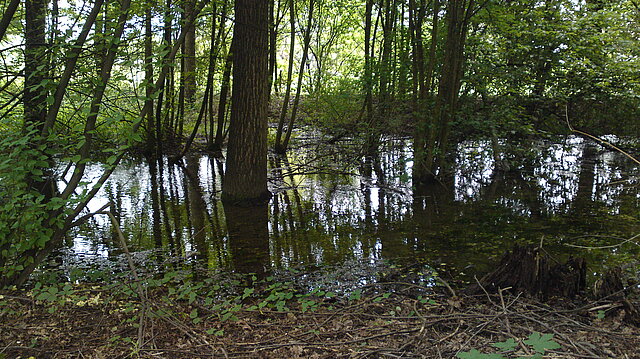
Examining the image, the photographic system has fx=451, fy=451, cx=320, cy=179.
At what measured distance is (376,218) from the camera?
796 centimetres

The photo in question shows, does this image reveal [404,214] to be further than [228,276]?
Yes

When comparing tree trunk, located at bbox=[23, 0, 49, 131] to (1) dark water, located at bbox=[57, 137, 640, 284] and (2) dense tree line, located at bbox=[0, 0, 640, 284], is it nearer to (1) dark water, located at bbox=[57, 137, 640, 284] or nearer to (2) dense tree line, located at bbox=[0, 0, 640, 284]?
(2) dense tree line, located at bbox=[0, 0, 640, 284]

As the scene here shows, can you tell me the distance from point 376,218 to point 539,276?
3.81 meters

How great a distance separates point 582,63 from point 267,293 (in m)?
9.97

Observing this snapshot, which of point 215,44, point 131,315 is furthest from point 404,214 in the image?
point 215,44

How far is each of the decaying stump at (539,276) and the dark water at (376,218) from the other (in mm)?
352

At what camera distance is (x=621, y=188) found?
10.4 meters

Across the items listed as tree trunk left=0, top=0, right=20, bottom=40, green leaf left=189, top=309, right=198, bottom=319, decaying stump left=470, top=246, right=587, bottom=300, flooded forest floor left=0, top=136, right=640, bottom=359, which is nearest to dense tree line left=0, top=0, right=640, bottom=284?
tree trunk left=0, top=0, right=20, bottom=40

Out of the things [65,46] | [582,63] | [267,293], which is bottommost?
[267,293]

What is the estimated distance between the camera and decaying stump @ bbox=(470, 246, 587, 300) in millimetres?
4312

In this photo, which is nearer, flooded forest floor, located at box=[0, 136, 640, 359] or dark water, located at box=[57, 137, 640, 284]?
flooded forest floor, located at box=[0, 136, 640, 359]

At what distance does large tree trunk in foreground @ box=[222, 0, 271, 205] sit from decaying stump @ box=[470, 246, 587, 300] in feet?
16.9

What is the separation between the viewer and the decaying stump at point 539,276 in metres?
4.31

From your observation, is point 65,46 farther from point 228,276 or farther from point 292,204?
point 292,204
